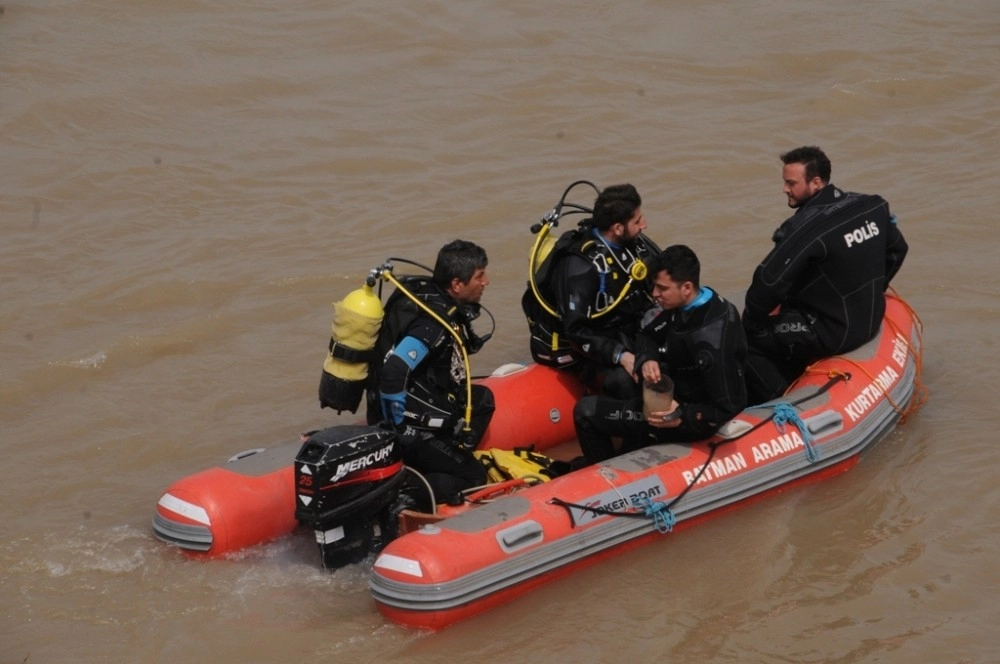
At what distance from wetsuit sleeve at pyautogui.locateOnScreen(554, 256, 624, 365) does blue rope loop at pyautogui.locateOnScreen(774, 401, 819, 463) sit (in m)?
0.75

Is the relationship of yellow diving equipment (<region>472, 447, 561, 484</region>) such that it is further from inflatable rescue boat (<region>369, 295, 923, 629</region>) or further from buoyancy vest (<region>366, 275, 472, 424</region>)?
buoyancy vest (<region>366, 275, 472, 424</region>)

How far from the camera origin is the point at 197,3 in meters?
11.8

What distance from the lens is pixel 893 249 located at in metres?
6.12

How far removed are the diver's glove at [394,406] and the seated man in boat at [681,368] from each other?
885 millimetres

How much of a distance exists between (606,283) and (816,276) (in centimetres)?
100

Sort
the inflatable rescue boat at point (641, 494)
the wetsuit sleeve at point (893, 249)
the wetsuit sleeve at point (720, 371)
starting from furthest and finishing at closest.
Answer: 1. the wetsuit sleeve at point (893, 249)
2. the wetsuit sleeve at point (720, 371)
3. the inflatable rescue boat at point (641, 494)

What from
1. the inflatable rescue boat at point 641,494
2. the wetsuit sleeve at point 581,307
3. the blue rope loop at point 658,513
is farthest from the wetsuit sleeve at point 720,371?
the wetsuit sleeve at point 581,307

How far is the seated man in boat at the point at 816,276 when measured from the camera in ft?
19.2

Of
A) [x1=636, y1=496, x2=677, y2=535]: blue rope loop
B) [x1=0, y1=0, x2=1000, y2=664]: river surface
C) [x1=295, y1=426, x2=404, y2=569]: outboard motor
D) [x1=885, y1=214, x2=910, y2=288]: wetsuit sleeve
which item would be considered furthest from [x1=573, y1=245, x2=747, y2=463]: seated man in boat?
[x1=885, y1=214, x2=910, y2=288]: wetsuit sleeve

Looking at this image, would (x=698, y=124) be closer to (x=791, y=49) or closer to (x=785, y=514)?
(x=791, y=49)

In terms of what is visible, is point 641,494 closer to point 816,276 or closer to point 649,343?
point 649,343

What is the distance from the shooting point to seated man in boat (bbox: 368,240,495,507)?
5168mm

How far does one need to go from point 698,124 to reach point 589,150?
3.27 ft

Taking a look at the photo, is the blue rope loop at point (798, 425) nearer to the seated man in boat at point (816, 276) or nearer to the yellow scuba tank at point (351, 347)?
the seated man in boat at point (816, 276)
